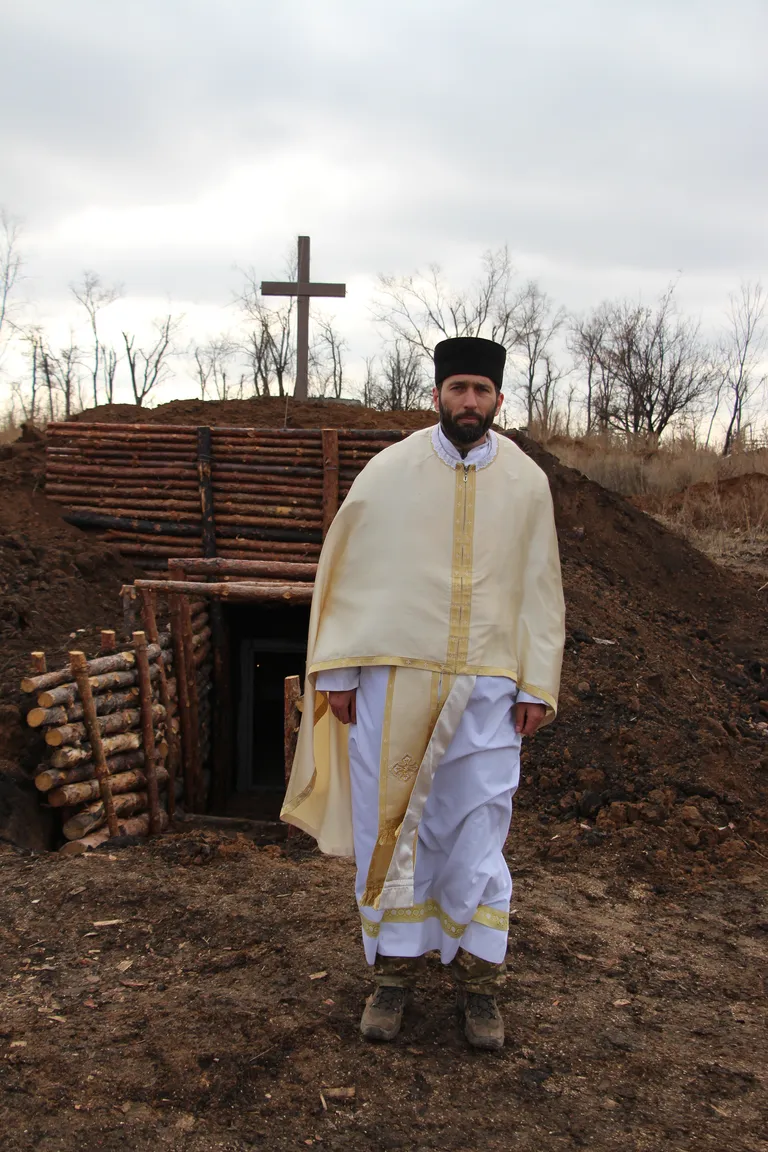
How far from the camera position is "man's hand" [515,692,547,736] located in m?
3.04

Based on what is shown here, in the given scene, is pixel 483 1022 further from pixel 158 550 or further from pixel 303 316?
pixel 303 316

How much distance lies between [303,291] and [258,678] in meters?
4.26

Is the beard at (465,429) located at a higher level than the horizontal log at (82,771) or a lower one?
higher

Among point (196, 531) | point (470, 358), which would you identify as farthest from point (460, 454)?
point (196, 531)

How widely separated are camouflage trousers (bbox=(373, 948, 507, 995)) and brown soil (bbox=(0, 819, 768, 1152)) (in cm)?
16

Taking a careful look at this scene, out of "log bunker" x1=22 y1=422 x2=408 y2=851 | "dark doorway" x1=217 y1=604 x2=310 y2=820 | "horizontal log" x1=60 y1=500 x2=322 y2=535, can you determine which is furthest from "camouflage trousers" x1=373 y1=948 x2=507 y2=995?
"horizontal log" x1=60 y1=500 x2=322 y2=535

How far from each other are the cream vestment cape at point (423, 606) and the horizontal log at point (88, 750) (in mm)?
2544

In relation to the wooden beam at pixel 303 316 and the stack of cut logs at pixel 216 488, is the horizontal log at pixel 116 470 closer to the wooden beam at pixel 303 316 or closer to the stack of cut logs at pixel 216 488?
the stack of cut logs at pixel 216 488

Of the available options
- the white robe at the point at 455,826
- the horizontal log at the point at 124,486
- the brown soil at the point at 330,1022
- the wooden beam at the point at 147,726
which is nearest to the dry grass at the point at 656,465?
the horizontal log at the point at 124,486

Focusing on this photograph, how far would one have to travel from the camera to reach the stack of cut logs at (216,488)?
30.1ft

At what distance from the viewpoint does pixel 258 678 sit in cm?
1097

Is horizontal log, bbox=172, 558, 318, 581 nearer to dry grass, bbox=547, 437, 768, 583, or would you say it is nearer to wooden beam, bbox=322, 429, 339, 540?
wooden beam, bbox=322, 429, 339, 540

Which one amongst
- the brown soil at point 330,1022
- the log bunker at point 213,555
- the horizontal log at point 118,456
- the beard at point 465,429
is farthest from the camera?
the horizontal log at point 118,456

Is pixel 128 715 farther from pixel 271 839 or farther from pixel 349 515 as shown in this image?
pixel 349 515
